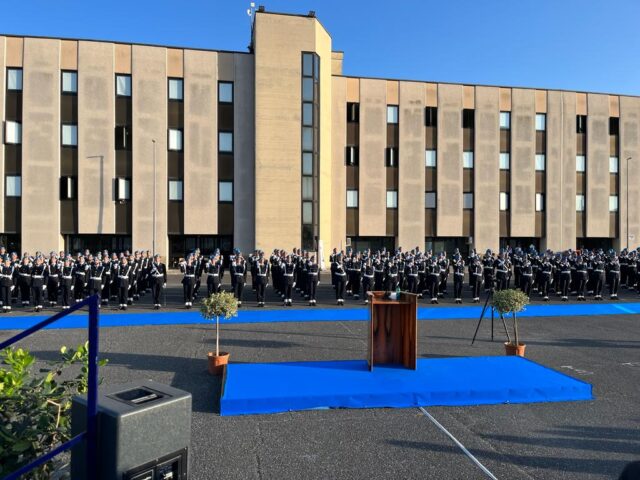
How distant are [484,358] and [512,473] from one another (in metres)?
4.12

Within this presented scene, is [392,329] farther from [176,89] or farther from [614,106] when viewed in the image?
[614,106]

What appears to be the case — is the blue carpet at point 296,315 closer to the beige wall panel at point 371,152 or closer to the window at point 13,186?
the window at point 13,186

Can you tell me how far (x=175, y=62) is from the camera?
94.7 feet

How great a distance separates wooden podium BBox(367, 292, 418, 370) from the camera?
25.7 feet

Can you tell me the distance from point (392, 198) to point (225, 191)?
11.5 metres

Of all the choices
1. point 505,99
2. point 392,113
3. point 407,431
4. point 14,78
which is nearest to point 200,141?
point 14,78

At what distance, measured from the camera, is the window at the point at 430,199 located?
33094 mm

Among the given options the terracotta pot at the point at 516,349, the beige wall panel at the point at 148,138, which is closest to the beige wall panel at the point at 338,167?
the beige wall panel at the point at 148,138

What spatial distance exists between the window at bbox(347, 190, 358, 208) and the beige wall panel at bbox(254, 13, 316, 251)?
4513mm

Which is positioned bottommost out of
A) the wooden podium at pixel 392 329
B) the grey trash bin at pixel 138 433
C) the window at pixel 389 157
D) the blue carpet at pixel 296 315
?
the blue carpet at pixel 296 315

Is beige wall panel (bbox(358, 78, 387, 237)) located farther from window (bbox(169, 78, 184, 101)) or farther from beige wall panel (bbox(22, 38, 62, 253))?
beige wall panel (bbox(22, 38, 62, 253))

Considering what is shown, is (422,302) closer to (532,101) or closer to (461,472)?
(461,472)

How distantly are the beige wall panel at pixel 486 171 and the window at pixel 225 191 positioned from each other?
1732cm

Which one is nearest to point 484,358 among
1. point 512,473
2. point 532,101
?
point 512,473
